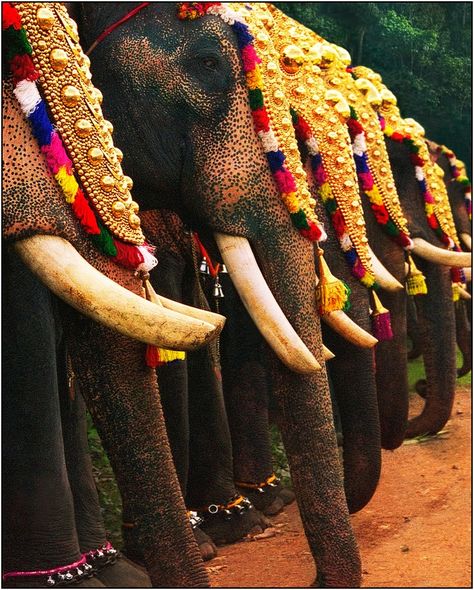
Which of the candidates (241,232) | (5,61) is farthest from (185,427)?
(5,61)

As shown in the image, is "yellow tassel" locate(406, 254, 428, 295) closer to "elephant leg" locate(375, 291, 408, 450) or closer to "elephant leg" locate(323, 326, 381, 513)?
"elephant leg" locate(375, 291, 408, 450)

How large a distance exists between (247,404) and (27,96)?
272 centimetres

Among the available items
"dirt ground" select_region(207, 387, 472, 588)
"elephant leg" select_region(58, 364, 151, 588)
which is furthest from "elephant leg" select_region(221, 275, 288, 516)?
"elephant leg" select_region(58, 364, 151, 588)

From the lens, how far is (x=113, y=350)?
2426 mm

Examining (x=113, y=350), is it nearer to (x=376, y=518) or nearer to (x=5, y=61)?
(x=5, y=61)

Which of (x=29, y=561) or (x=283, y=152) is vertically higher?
(x=283, y=152)

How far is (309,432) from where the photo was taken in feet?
10.6

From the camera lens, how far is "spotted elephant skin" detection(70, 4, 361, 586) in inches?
124

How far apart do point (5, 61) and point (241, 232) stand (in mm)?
998

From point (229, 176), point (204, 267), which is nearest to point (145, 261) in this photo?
point (229, 176)

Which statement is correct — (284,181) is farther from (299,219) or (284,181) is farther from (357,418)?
(357,418)

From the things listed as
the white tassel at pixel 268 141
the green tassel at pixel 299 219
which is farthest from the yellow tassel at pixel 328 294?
the white tassel at pixel 268 141

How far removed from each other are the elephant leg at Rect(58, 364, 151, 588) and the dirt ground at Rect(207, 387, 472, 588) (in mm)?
626

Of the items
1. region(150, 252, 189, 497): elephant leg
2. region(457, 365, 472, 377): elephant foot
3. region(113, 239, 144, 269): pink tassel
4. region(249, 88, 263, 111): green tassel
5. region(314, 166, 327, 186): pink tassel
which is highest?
region(249, 88, 263, 111): green tassel
